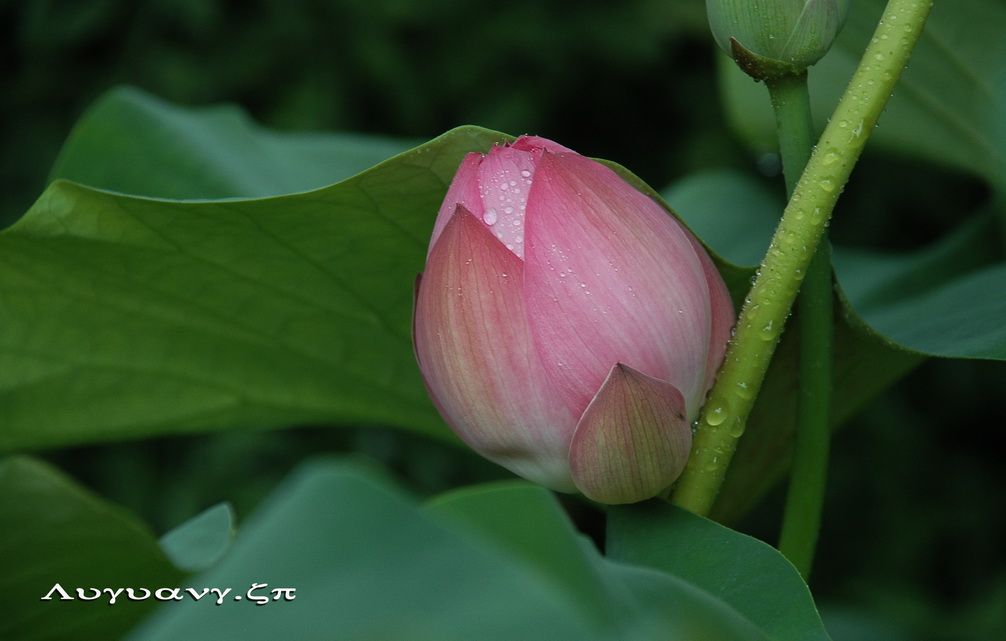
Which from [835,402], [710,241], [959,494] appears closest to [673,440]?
[835,402]

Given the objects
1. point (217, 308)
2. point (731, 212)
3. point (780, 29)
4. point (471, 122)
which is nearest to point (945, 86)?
point (731, 212)

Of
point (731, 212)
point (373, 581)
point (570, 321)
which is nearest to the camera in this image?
point (373, 581)

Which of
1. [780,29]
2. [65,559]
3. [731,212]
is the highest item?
[780,29]

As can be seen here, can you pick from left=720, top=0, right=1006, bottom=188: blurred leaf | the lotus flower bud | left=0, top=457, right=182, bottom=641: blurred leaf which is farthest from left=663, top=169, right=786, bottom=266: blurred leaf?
left=0, top=457, right=182, bottom=641: blurred leaf

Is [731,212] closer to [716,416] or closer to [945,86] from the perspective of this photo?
[945,86]

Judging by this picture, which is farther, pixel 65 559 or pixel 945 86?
pixel 945 86

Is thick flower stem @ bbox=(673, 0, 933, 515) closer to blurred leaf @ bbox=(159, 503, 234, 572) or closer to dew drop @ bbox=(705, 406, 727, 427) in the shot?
dew drop @ bbox=(705, 406, 727, 427)

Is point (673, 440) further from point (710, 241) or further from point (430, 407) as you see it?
point (710, 241)
